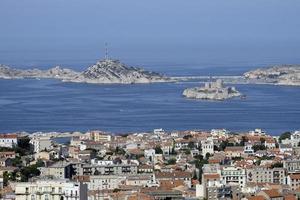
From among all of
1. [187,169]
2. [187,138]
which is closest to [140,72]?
[187,138]

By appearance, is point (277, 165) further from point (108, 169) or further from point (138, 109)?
point (138, 109)

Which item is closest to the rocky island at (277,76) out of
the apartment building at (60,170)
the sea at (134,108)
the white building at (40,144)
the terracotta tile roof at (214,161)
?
the sea at (134,108)

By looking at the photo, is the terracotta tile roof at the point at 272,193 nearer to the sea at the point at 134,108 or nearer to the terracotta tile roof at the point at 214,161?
the terracotta tile roof at the point at 214,161

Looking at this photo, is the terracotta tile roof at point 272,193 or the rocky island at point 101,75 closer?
the terracotta tile roof at point 272,193

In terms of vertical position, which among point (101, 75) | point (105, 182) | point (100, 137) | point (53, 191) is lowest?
point (105, 182)

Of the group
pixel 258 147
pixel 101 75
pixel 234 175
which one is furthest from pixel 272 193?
pixel 101 75

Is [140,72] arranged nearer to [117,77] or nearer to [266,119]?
[117,77]
